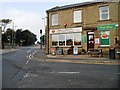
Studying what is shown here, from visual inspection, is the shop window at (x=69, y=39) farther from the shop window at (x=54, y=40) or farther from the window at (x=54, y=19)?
the window at (x=54, y=19)

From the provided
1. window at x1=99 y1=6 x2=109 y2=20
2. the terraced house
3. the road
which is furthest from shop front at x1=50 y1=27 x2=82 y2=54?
the road

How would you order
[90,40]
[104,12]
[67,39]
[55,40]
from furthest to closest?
[55,40]
[67,39]
[90,40]
[104,12]

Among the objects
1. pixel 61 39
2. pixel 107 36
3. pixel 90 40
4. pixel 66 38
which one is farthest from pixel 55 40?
pixel 107 36

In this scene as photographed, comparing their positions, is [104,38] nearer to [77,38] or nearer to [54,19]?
[77,38]

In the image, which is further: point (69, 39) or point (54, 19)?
point (54, 19)

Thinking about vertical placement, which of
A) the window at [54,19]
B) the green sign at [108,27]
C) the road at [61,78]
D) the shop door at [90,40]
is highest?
the window at [54,19]

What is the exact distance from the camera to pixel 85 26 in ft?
97.5

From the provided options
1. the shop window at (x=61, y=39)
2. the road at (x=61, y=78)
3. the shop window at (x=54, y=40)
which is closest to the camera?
the road at (x=61, y=78)

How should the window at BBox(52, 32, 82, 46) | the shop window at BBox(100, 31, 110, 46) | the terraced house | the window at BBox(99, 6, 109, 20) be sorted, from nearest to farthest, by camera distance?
the terraced house, the shop window at BBox(100, 31, 110, 46), the window at BBox(99, 6, 109, 20), the window at BBox(52, 32, 82, 46)

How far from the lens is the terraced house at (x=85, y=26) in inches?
1082

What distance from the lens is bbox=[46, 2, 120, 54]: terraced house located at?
2748 cm

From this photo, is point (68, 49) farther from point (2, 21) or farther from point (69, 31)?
point (2, 21)

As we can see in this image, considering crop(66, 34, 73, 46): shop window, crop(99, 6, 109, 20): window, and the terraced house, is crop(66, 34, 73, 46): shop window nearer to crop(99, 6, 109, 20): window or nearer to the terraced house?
the terraced house

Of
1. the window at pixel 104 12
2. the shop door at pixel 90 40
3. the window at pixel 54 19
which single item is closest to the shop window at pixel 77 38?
the shop door at pixel 90 40
